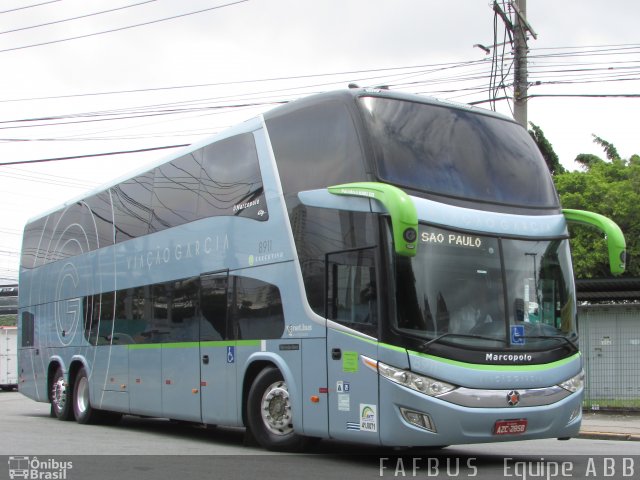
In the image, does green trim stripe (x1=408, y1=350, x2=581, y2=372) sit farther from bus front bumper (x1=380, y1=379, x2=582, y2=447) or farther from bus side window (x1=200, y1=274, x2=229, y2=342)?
bus side window (x1=200, y1=274, x2=229, y2=342)

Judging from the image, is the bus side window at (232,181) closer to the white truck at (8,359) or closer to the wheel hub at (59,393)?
the wheel hub at (59,393)

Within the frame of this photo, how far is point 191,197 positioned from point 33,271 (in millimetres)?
8352

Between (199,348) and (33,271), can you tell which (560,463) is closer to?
(199,348)

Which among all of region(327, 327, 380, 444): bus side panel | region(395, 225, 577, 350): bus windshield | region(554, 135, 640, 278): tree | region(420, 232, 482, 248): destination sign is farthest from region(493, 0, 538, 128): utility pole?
region(554, 135, 640, 278): tree

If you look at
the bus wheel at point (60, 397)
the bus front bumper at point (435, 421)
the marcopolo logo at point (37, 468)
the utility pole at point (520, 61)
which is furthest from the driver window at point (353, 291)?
the utility pole at point (520, 61)

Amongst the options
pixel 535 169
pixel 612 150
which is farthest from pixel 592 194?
pixel 535 169

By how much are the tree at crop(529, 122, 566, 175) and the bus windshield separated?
1404 inches

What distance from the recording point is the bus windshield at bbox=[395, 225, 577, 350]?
9.38m

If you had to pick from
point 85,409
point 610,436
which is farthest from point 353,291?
point 85,409

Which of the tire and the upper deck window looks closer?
the upper deck window

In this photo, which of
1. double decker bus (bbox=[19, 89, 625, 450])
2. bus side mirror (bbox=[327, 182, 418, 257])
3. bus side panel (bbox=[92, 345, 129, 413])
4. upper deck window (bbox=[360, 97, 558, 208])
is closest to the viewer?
bus side mirror (bbox=[327, 182, 418, 257])

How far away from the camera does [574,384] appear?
10203 mm

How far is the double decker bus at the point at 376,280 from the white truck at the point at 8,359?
2525cm

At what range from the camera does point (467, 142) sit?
415 inches
